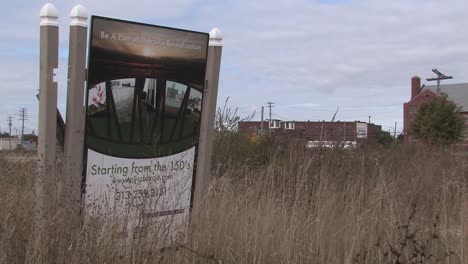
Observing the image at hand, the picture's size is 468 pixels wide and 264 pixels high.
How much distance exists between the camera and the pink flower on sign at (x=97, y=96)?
4.61 m

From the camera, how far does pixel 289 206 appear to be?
19.7ft

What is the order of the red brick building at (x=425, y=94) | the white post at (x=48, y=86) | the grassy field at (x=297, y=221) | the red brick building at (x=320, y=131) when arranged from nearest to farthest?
the grassy field at (x=297, y=221) → the white post at (x=48, y=86) → the red brick building at (x=320, y=131) → the red brick building at (x=425, y=94)

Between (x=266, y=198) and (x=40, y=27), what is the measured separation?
9.52 feet

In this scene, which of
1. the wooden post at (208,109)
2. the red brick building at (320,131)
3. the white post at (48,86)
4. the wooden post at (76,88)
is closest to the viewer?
the white post at (48,86)

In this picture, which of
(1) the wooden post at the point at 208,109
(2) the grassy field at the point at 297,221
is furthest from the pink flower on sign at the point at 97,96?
(1) the wooden post at the point at 208,109

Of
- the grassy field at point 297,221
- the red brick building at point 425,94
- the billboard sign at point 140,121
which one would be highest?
the red brick building at point 425,94

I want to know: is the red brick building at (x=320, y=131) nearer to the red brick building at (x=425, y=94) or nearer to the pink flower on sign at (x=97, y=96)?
the pink flower on sign at (x=97, y=96)

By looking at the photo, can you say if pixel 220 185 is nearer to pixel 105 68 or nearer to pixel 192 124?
pixel 192 124

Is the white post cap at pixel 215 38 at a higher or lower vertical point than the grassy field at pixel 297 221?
higher

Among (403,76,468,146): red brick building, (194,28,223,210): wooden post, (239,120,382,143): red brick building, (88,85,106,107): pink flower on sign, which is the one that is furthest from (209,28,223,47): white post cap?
(403,76,468,146): red brick building

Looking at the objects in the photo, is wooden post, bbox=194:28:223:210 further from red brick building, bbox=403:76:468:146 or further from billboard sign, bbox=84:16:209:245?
red brick building, bbox=403:76:468:146

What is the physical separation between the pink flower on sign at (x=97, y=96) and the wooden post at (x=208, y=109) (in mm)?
1363

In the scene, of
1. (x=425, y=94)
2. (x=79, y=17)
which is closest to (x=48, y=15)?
(x=79, y=17)

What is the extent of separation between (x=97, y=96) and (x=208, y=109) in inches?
57.7
